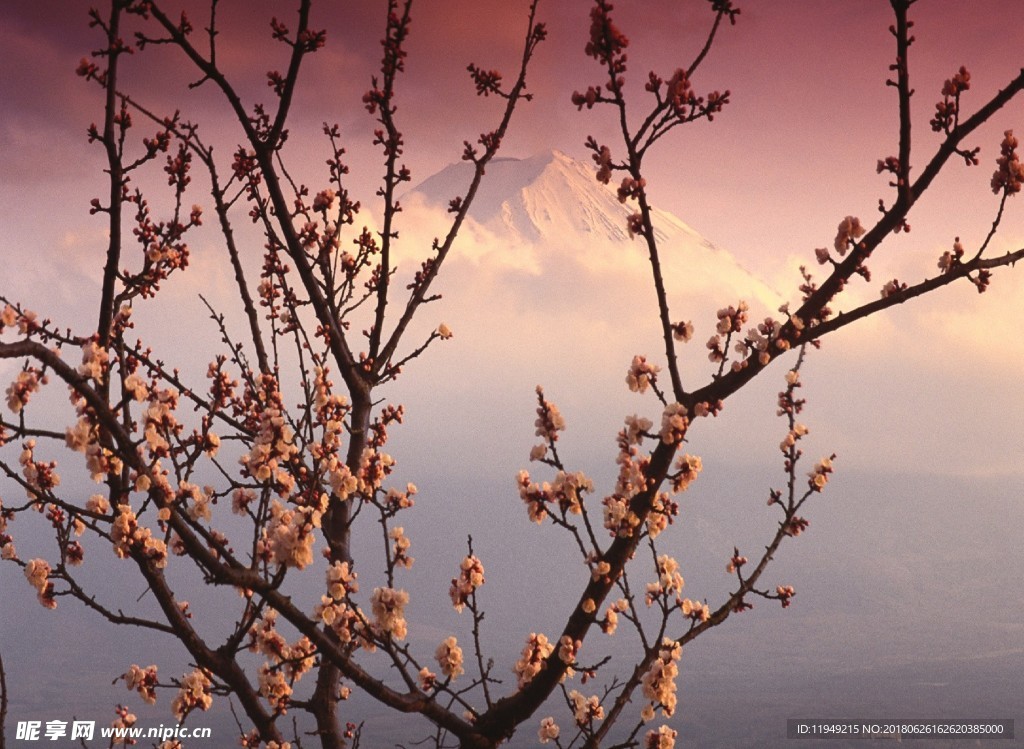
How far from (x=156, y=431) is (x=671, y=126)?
340 cm

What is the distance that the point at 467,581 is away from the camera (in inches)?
213

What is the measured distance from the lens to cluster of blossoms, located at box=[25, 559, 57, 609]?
5.54 metres

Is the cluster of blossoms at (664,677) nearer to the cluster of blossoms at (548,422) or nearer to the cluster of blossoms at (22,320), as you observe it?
the cluster of blossoms at (548,422)

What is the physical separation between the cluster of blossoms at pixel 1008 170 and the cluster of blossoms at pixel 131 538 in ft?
17.0

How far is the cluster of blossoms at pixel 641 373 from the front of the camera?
5070 mm

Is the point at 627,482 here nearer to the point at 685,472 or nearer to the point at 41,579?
the point at 685,472

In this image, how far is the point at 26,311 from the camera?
5133 mm

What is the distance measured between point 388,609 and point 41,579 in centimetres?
250

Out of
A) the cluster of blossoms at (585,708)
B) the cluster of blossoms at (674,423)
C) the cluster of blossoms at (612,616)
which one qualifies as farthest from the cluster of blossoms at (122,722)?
the cluster of blossoms at (674,423)

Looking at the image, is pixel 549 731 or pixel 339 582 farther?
pixel 549 731

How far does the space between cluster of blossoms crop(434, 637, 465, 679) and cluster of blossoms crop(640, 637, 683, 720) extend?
120 centimetres

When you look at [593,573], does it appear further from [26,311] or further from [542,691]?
[26,311]

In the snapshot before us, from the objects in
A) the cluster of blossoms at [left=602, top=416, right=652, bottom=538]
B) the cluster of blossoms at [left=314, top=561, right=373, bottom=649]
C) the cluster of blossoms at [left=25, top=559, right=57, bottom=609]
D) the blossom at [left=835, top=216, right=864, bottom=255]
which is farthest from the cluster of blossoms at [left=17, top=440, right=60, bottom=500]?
the blossom at [left=835, top=216, right=864, bottom=255]

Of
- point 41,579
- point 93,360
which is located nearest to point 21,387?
point 93,360
